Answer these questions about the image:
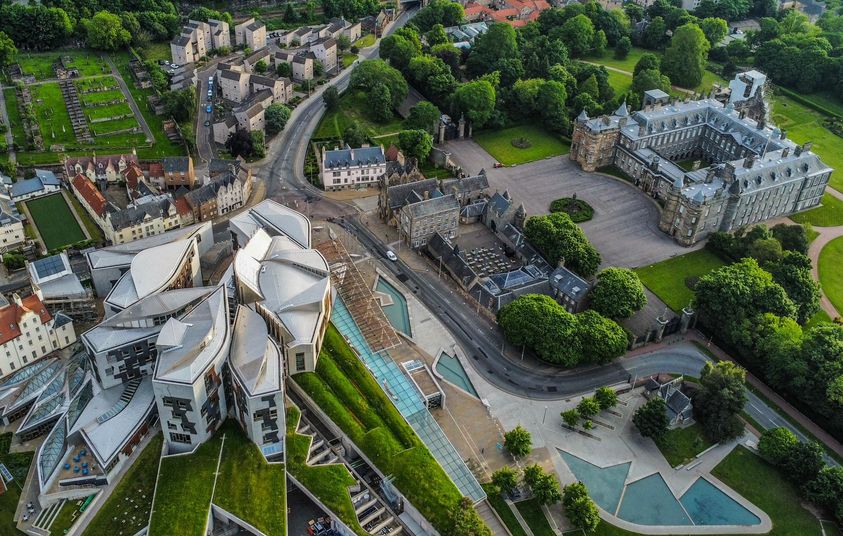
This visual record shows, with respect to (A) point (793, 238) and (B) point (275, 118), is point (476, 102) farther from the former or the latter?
(A) point (793, 238)

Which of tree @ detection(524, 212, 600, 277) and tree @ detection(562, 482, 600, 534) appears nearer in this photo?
tree @ detection(562, 482, 600, 534)

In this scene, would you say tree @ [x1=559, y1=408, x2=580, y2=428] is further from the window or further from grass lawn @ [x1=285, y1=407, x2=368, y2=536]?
the window

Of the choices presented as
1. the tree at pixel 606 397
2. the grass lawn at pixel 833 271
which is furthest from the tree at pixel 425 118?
the grass lawn at pixel 833 271

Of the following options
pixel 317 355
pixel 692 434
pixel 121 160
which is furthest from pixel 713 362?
pixel 121 160

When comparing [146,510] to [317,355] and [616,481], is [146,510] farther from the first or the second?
[616,481]

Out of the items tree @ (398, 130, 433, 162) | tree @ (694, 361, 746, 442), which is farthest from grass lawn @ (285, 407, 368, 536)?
tree @ (398, 130, 433, 162)

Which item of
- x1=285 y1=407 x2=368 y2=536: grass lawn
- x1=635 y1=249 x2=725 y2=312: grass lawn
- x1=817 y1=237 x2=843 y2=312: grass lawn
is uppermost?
x1=285 y1=407 x2=368 y2=536: grass lawn
